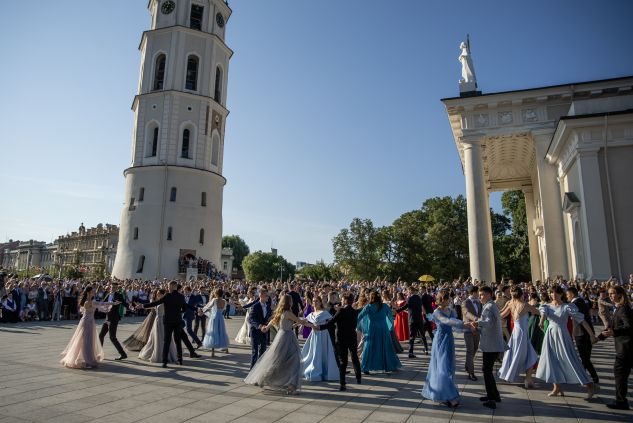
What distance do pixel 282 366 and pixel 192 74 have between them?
4064cm

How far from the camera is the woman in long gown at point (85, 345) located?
9508 millimetres

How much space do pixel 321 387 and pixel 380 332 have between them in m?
2.26

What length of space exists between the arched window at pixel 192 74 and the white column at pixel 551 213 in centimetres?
3239

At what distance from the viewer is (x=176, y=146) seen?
1574 inches

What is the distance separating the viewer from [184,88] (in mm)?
41219

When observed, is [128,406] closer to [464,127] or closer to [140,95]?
[464,127]

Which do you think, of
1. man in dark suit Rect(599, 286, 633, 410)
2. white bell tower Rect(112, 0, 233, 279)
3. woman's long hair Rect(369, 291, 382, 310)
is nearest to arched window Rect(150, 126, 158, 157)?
white bell tower Rect(112, 0, 233, 279)

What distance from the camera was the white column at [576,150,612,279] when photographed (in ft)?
62.1

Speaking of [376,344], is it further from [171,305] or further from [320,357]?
[171,305]

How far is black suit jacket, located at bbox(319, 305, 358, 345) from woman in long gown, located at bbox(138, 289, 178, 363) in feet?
14.5

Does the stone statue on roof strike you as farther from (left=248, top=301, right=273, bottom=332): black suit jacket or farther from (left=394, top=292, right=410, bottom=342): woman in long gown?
(left=248, top=301, right=273, bottom=332): black suit jacket

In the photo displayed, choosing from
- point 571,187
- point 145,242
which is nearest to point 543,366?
point 571,187

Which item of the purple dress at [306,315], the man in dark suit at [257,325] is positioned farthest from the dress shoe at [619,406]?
the purple dress at [306,315]

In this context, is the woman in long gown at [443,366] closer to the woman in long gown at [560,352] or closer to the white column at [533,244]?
the woman in long gown at [560,352]
